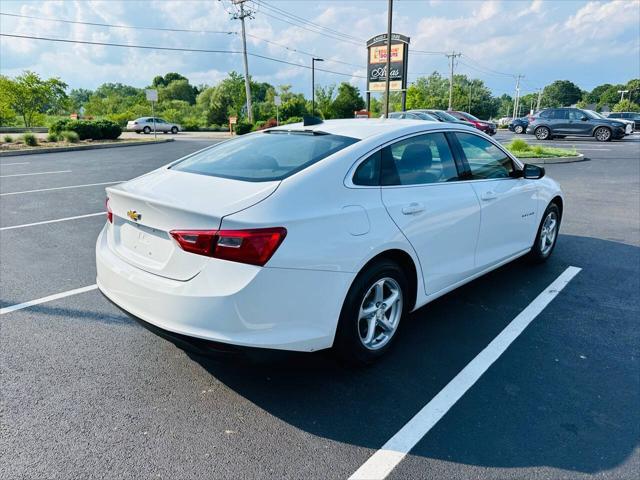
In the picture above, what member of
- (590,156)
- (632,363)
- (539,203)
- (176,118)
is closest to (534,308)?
(632,363)

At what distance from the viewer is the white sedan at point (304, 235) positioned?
7.85 ft

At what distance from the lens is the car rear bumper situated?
7.73ft

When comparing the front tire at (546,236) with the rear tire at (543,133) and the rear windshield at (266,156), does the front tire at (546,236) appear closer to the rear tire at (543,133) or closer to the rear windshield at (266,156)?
the rear windshield at (266,156)

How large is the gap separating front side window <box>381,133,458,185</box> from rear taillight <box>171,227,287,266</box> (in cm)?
102

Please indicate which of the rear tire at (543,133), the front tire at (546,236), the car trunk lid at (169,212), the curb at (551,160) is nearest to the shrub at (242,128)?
the rear tire at (543,133)

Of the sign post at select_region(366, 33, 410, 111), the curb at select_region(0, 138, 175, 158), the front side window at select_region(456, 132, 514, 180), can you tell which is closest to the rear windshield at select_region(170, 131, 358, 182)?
the front side window at select_region(456, 132, 514, 180)

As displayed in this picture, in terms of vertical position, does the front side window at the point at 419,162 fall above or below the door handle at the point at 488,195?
above

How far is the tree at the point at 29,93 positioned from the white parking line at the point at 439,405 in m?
46.1

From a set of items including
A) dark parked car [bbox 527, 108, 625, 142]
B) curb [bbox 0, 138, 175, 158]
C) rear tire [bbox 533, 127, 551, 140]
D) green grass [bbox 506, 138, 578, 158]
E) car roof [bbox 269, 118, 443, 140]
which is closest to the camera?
car roof [bbox 269, 118, 443, 140]

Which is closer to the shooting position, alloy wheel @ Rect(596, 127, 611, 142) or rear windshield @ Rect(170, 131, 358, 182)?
rear windshield @ Rect(170, 131, 358, 182)

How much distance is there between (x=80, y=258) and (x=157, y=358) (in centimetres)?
275

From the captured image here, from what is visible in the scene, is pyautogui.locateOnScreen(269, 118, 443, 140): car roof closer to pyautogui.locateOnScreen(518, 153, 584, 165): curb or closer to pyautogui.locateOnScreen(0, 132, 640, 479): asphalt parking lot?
pyautogui.locateOnScreen(0, 132, 640, 479): asphalt parking lot

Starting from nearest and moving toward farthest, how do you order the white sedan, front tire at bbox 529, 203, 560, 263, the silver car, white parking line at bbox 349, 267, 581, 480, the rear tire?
white parking line at bbox 349, 267, 581, 480
the white sedan
front tire at bbox 529, 203, 560, 263
the rear tire
the silver car

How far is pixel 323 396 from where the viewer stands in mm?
2830
